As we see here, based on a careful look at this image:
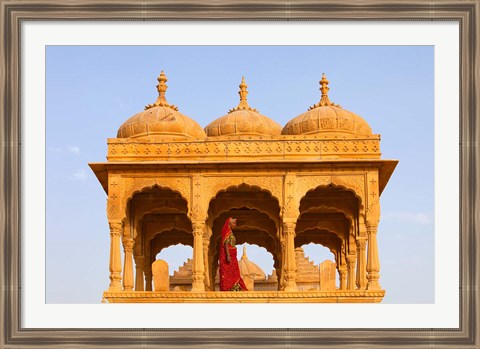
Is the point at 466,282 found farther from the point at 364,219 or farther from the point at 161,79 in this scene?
the point at 161,79

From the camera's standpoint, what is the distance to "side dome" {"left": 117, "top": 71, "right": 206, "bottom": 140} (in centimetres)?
2767

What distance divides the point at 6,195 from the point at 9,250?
77cm

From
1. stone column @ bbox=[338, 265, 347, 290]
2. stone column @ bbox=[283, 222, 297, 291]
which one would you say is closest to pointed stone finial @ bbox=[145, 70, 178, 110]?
stone column @ bbox=[283, 222, 297, 291]

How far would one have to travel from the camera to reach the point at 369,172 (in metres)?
26.1

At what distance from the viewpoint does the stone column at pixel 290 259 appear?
25303 millimetres

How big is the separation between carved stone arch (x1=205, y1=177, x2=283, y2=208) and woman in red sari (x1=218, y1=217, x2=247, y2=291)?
813mm

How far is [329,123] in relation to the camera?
1082 inches

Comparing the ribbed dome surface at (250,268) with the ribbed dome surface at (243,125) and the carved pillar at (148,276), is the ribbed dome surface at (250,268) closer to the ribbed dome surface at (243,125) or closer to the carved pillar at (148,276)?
the carved pillar at (148,276)

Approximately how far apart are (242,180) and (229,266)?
1.97 m

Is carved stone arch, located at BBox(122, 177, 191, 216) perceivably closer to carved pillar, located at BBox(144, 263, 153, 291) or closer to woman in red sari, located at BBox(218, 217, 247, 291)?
woman in red sari, located at BBox(218, 217, 247, 291)

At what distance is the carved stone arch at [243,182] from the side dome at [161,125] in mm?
1501

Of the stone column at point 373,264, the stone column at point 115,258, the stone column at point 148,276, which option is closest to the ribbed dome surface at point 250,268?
the stone column at point 148,276

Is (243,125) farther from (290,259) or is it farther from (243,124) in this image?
(290,259)

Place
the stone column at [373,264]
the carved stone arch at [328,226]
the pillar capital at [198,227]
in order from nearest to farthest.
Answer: the stone column at [373,264]
the pillar capital at [198,227]
the carved stone arch at [328,226]
